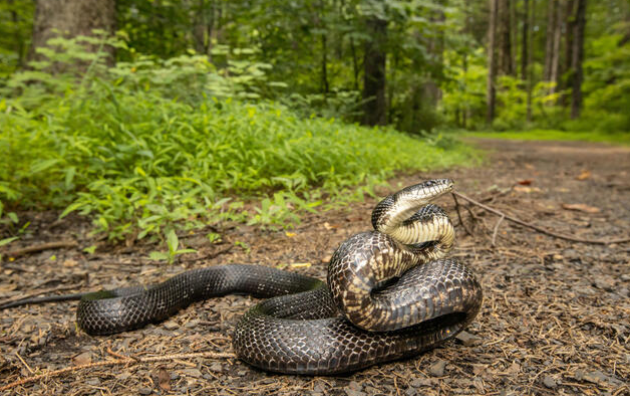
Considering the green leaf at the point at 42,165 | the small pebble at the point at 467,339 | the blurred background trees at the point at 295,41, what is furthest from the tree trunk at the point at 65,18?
the small pebble at the point at 467,339

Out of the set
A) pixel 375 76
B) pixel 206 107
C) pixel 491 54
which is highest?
pixel 491 54

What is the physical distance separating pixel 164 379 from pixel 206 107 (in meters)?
4.62

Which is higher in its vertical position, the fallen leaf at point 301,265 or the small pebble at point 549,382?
the small pebble at point 549,382

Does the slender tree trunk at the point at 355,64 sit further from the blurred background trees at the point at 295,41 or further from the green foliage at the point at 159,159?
the green foliage at the point at 159,159

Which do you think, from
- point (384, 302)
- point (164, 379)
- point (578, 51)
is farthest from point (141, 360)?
point (578, 51)

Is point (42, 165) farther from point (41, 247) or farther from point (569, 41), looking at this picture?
point (569, 41)

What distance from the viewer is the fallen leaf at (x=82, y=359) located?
2.12 metres

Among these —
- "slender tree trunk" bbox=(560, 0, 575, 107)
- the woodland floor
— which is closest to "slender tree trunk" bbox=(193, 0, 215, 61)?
the woodland floor

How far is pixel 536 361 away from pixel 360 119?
30.0ft

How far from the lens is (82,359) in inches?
85.0

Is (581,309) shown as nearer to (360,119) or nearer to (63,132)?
(63,132)

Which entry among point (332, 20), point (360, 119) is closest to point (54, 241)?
point (332, 20)

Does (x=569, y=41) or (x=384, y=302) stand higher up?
(x=569, y=41)

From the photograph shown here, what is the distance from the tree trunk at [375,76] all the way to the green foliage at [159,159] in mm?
3941
